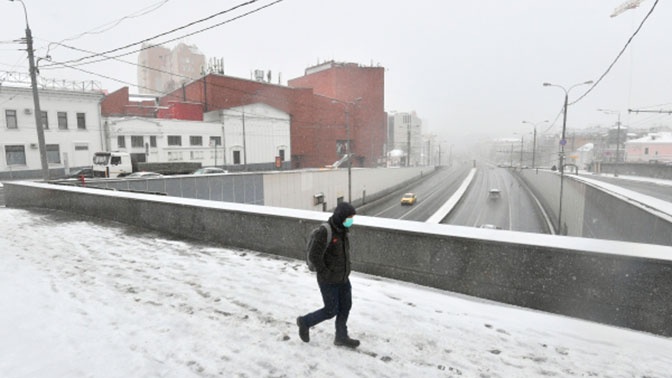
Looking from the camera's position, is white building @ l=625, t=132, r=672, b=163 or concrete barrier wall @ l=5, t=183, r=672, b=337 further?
white building @ l=625, t=132, r=672, b=163

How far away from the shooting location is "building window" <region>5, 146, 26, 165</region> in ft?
104

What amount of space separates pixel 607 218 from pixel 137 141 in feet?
140

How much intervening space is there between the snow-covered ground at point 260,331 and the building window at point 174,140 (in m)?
39.3

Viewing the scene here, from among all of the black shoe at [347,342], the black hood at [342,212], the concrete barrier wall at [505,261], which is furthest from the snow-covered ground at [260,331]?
the black hood at [342,212]

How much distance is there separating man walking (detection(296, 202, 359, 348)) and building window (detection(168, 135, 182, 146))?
43744 millimetres

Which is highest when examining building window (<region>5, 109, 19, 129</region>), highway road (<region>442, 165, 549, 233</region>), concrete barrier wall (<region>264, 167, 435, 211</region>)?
building window (<region>5, 109, 19, 129</region>)

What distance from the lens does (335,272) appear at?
360 cm

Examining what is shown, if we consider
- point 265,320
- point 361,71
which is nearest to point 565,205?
point 265,320

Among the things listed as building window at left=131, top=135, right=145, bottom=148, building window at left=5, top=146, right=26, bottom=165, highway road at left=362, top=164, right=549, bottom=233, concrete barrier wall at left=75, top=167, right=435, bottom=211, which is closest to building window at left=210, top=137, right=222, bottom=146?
building window at left=131, top=135, right=145, bottom=148

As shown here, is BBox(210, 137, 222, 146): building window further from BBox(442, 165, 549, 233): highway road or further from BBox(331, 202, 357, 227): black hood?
BBox(331, 202, 357, 227): black hood

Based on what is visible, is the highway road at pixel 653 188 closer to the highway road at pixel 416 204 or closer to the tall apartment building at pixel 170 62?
the highway road at pixel 416 204

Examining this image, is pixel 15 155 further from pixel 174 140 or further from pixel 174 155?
pixel 174 140

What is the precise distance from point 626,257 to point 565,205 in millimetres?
31171

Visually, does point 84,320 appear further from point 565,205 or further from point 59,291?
point 565,205
